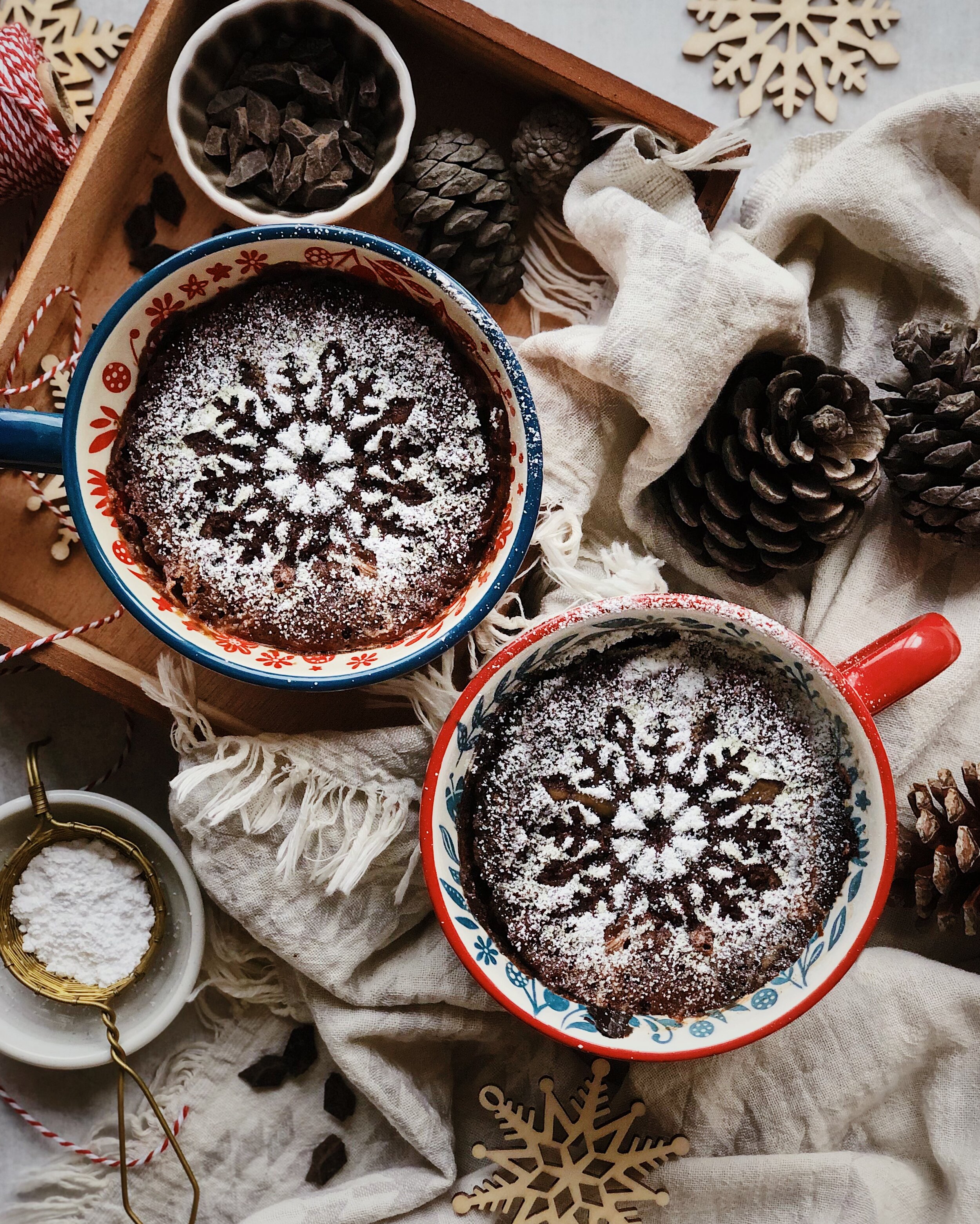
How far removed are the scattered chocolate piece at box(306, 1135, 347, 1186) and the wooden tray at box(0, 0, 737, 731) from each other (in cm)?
60

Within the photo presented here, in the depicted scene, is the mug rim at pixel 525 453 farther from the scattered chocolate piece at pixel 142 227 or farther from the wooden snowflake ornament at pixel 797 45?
the wooden snowflake ornament at pixel 797 45

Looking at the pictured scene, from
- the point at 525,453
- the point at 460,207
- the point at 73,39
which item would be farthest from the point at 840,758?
the point at 73,39

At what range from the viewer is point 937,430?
3.89 feet

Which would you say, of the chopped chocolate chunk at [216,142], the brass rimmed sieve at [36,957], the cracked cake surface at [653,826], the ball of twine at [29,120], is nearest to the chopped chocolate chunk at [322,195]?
the chopped chocolate chunk at [216,142]

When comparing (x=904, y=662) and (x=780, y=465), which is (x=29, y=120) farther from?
(x=904, y=662)

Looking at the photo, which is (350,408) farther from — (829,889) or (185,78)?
(829,889)

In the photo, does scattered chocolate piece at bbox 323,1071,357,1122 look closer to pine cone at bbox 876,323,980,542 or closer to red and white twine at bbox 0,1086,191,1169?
red and white twine at bbox 0,1086,191,1169

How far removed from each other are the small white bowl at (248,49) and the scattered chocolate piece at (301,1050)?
109 centimetres

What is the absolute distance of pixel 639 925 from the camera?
3.96 ft

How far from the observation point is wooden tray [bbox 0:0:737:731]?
4.15 ft

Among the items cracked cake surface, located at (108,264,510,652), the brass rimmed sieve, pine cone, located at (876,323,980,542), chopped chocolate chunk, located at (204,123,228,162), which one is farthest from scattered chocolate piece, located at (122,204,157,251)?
pine cone, located at (876,323,980,542)

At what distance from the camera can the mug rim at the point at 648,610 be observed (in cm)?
110

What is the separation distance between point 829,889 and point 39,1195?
47.3 inches

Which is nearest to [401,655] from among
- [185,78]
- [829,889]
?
[829,889]
